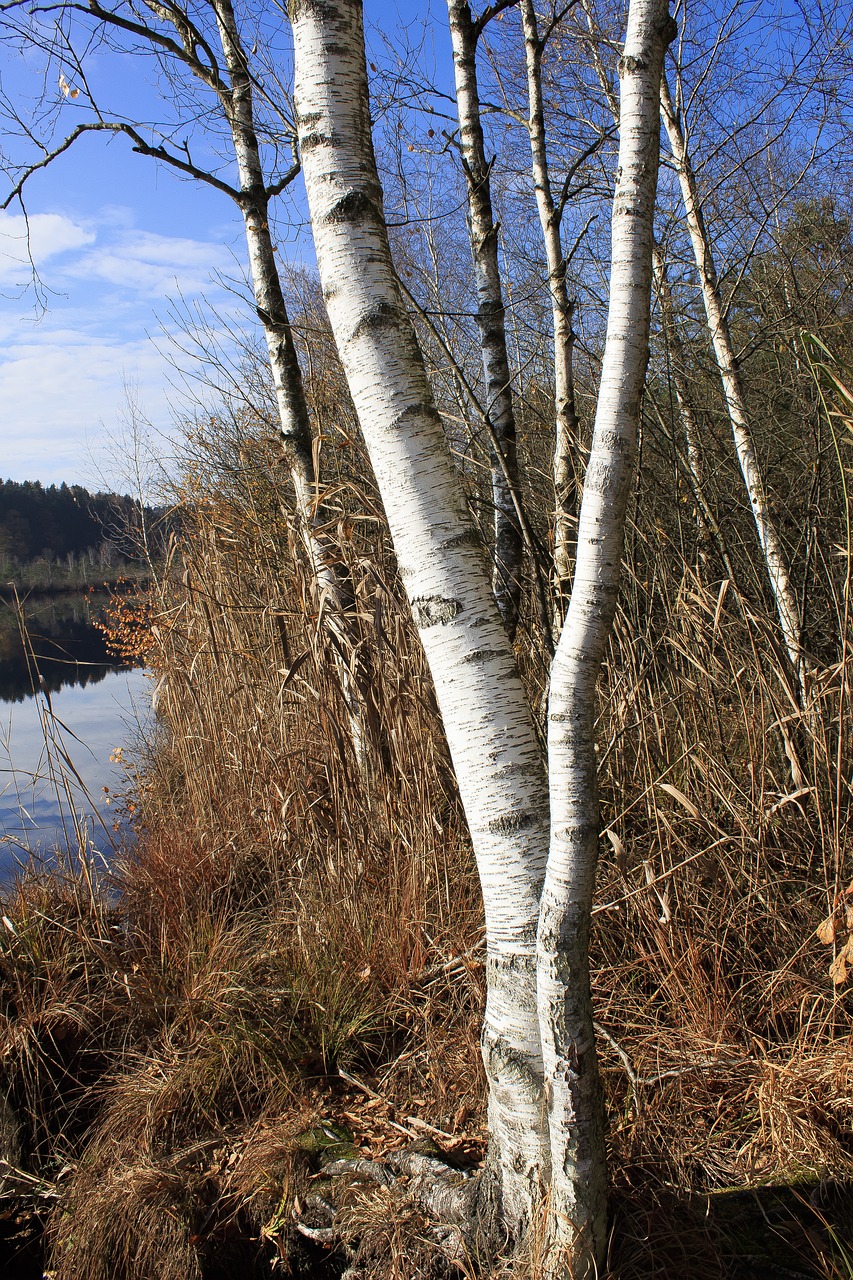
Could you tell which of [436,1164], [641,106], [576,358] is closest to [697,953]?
[436,1164]

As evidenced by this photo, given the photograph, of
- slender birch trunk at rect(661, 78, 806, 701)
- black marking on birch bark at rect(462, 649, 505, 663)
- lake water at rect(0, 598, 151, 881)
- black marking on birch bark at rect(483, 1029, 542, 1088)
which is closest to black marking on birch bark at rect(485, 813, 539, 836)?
black marking on birch bark at rect(462, 649, 505, 663)

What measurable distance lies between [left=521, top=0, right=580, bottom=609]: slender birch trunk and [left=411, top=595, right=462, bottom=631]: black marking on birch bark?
3.50 feet

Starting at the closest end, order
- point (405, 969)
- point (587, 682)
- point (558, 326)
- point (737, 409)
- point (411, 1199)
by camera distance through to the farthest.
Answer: point (587, 682), point (411, 1199), point (405, 969), point (737, 409), point (558, 326)

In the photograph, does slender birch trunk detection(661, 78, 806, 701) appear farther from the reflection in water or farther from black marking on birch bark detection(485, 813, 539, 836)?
the reflection in water

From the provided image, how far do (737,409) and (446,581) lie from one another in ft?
7.73

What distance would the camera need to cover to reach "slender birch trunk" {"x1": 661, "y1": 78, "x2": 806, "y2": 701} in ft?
9.82

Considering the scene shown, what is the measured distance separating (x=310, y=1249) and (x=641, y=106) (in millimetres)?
2502

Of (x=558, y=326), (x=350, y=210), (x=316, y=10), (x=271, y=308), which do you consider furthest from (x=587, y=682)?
(x=271, y=308)

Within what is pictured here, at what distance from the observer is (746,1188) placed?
1.68 metres

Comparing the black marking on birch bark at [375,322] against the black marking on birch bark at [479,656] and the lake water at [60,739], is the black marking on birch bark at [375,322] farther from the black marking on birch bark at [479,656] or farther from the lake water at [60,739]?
the lake water at [60,739]

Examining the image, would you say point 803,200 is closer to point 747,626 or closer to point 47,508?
point 747,626

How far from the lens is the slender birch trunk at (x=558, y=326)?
269cm

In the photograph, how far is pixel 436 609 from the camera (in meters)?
1.53

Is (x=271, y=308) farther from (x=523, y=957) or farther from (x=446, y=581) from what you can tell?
(x=523, y=957)
